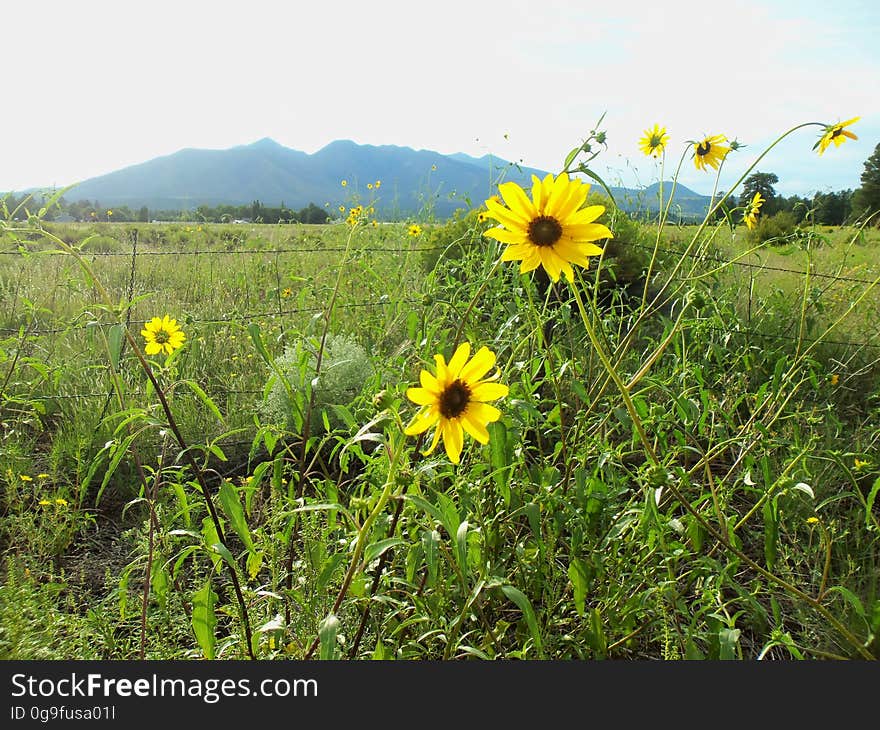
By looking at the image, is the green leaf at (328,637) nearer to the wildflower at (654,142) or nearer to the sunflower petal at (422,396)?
the sunflower petal at (422,396)

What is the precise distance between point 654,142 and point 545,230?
116cm

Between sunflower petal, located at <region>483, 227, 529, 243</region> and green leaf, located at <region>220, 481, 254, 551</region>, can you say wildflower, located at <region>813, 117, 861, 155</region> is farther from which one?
green leaf, located at <region>220, 481, 254, 551</region>

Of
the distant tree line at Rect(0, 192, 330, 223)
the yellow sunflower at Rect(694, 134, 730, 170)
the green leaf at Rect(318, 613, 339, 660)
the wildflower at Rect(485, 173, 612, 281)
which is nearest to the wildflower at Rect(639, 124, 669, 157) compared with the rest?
the yellow sunflower at Rect(694, 134, 730, 170)

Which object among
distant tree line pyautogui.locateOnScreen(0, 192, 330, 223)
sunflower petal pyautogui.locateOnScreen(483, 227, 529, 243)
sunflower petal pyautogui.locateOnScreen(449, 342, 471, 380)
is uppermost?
distant tree line pyautogui.locateOnScreen(0, 192, 330, 223)

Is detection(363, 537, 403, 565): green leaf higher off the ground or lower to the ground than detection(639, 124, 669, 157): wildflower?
lower

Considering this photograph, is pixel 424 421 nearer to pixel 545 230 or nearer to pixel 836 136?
pixel 545 230

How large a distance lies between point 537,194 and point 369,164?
89.7m

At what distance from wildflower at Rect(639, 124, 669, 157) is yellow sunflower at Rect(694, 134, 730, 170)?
0.53 ft

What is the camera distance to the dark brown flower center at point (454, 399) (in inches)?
38.9

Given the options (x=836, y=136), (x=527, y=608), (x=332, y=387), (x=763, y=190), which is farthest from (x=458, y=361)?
(x=763, y=190)

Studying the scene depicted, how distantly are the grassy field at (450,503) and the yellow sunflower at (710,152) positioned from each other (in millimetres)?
211

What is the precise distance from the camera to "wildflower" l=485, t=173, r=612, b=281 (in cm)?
104

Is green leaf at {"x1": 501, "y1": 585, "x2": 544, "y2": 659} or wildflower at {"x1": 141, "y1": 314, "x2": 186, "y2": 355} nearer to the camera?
green leaf at {"x1": 501, "y1": 585, "x2": 544, "y2": 659}

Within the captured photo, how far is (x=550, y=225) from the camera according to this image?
1043 mm
